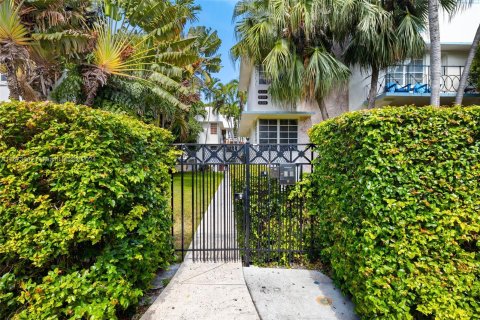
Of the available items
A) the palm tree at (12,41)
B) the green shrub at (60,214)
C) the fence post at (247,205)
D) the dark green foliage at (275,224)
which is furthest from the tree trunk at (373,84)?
the palm tree at (12,41)

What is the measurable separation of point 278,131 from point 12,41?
404 inches

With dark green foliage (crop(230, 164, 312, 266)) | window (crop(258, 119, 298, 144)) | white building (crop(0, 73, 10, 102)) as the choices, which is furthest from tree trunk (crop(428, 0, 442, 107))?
white building (crop(0, 73, 10, 102))

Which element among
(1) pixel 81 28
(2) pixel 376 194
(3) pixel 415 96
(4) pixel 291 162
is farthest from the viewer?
(3) pixel 415 96

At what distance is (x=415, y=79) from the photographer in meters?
10.8

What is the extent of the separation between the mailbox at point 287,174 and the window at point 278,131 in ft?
26.1

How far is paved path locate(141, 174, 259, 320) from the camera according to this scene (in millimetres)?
2990

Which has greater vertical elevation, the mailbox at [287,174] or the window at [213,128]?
the window at [213,128]

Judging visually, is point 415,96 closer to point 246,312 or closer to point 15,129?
point 246,312

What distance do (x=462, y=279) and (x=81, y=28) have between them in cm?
1225

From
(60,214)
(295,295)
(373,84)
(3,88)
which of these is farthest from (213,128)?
(60,214)

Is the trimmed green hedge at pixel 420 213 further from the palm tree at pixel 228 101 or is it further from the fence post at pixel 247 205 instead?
the palm tree at pixel 228 101

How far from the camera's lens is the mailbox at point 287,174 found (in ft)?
13.5

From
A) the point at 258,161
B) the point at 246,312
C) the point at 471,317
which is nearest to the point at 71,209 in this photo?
the point at 246,312

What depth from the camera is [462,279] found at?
2502 millimetres
